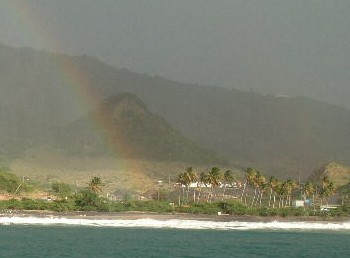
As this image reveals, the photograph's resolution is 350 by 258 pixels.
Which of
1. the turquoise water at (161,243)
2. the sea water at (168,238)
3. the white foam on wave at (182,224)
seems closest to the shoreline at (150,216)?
the white foam on wave at (182,224)

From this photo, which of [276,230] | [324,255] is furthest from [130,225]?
[324,255]

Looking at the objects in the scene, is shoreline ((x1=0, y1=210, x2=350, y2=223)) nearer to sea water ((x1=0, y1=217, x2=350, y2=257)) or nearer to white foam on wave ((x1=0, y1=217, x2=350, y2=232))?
white foam on wave ((x1=0, y1=217, x2=350, y2=232))

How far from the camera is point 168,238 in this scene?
370 ft

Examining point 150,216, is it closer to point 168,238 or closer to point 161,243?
point 168,238

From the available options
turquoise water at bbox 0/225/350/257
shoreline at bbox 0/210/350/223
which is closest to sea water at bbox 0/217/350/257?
turquoise water at bbox 0/225/350/257

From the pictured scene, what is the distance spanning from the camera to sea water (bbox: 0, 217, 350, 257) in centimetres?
9081

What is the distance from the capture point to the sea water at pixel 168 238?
90.8m

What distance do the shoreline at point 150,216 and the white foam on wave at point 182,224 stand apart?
8.40ft

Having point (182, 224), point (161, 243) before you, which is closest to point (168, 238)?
point (161, 243)

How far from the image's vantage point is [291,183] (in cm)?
19212

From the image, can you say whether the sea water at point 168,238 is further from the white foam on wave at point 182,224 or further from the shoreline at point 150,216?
the shoreline at point 150,216

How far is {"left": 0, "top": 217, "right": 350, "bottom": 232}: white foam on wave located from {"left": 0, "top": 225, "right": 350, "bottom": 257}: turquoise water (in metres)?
9.57

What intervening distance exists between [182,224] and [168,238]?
36.4 metres

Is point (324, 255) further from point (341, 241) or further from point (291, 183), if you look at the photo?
point (291, 183)
